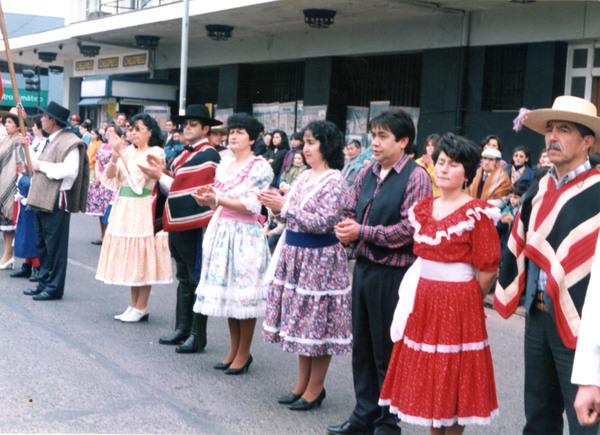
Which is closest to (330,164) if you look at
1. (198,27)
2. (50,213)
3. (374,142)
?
(374,142)

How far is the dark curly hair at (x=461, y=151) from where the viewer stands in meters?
4.40

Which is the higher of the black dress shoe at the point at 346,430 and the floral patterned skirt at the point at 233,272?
the floral patterned skirt at the point at 233,272

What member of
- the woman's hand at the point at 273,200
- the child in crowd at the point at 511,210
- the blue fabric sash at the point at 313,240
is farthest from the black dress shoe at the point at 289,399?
the child in crowd at the point at 511,210

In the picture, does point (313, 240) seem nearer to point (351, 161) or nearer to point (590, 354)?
point (590, 354)

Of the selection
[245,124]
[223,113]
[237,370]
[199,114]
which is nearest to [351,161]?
[199,114]

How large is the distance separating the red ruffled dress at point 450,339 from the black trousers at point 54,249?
5.57 m

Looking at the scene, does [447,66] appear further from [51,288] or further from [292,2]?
[51,288]

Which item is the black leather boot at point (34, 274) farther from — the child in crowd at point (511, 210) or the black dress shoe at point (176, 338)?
the child in crowd at point (511, 210)

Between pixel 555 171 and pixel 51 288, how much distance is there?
6.49 meters

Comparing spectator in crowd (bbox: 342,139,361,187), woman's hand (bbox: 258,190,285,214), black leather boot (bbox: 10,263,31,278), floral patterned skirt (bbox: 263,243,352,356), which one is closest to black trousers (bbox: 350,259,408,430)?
floral patterned skirt (bbox: 263,243,352,356)

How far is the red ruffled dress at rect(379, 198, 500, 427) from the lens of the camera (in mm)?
4141

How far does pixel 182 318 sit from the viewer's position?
7.18 meters

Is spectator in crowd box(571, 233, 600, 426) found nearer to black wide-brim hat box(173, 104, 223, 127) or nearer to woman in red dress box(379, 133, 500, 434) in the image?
woman in red dress box(379, 133, 500, 434)

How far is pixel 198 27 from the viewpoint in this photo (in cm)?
2028
